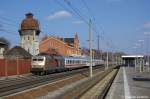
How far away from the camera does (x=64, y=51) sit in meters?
133

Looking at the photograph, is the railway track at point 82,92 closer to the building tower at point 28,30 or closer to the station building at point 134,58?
the station building at point 134,58

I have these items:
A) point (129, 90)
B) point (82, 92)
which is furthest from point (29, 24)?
point (82, 92)

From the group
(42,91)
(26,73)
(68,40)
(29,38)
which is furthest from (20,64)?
(68,40)

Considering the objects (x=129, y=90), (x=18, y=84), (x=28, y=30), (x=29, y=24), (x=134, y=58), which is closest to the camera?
(x=129, y=90)

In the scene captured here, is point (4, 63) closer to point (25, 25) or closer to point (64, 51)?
point (25, 25)

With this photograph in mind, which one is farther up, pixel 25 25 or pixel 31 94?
pixel 25 25

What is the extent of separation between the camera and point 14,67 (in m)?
53.2

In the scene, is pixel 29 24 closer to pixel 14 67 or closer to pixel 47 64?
pixel 14 67

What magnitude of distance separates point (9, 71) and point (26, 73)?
6.88 metres

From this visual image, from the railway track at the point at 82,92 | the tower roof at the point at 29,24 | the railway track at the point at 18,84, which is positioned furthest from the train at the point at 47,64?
the tower roof at the point at 29,24

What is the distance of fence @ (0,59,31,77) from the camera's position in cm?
4894

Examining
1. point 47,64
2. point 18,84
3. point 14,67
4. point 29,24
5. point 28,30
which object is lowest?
point 18,84

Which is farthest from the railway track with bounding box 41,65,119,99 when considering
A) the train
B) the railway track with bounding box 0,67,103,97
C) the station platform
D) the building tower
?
the building tower

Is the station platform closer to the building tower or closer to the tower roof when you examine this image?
the building tower
